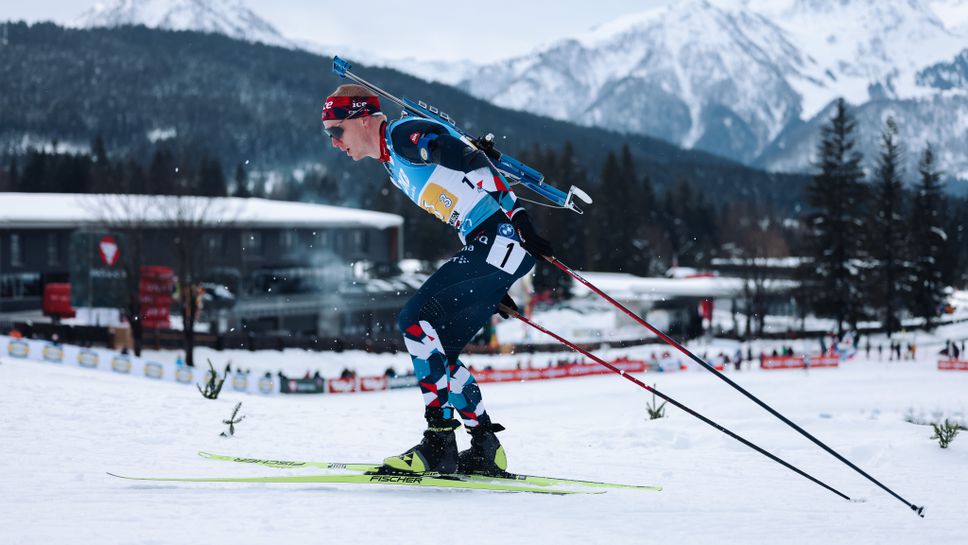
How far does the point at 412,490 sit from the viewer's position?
4.77 m

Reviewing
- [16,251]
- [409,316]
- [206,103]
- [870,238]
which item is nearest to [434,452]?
[409,316]

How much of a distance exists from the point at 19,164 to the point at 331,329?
9748 cm

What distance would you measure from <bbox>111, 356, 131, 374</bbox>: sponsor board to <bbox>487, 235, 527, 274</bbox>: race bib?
A: 1885cm

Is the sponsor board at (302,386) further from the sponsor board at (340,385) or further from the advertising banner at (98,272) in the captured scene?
the advertising banner at (98,272)

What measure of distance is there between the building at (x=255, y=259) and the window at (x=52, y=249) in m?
0.05

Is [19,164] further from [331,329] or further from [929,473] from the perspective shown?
[929,473]

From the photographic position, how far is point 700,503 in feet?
15.5

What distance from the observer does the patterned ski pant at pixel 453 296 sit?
4848mm

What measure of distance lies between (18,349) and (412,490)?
788 inches

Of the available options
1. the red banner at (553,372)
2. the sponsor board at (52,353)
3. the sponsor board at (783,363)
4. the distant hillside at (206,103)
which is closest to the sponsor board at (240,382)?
the sponsor board at (52,353)

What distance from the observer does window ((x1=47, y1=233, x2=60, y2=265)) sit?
4494 cm

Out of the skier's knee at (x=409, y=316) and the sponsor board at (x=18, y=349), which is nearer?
the skier's knee at (x=409, y=316)

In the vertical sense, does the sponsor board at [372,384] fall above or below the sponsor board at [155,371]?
below

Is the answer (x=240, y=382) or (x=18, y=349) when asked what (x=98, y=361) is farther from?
(x=240, y=382)
